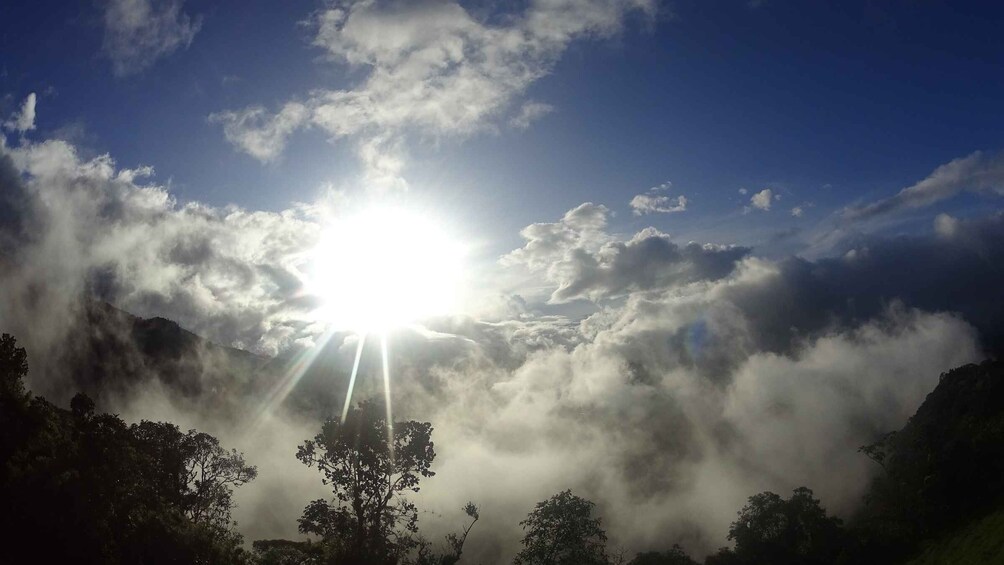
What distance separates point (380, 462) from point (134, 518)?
68.1 feet

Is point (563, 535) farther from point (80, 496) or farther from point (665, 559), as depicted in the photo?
point (665, 559)

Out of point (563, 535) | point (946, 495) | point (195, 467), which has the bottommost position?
point (946, 495)

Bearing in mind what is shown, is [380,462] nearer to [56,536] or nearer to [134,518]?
[134,518]

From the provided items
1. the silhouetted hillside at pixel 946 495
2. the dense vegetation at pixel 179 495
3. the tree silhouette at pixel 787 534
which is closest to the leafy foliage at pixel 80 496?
the dense vegetation at pixel 179 495

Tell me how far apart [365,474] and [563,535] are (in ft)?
80.9

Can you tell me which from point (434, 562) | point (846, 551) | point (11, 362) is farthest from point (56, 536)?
point (846, 551)

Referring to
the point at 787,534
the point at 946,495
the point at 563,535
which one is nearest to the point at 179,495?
the point at 563,535

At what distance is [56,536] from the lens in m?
40.2

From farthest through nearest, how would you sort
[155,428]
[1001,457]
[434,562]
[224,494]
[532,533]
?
[1001,457], [224,494], [155,428], [532,533], [434,562]

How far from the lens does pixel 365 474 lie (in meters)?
57.2

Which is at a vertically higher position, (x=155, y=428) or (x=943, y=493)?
(x=155, y=428)

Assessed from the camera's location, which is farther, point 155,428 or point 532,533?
point 155,428

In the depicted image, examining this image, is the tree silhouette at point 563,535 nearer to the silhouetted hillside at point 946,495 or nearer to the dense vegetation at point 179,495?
the dense vegetation at point 179,495

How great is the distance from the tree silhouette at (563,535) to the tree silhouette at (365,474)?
16608 mm
